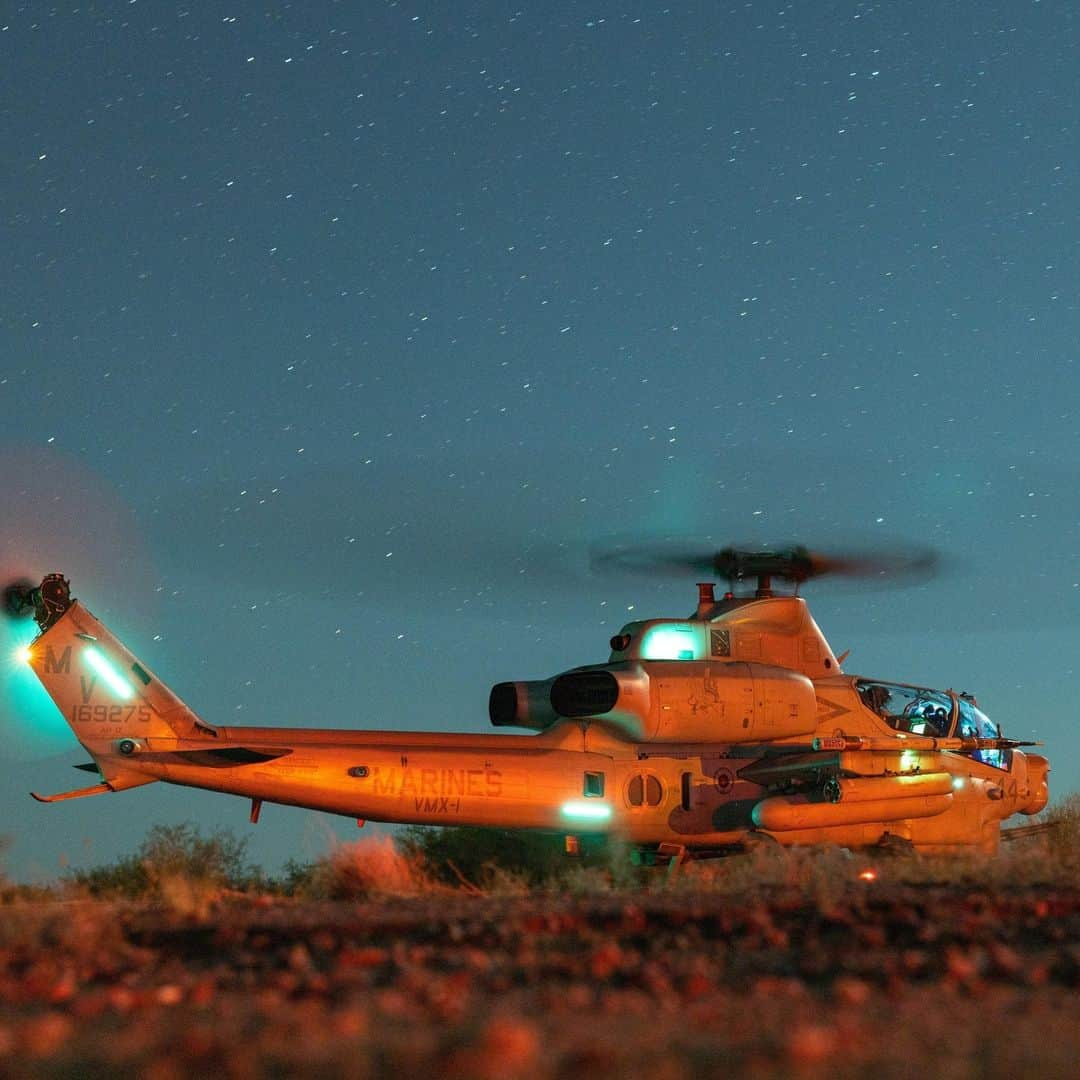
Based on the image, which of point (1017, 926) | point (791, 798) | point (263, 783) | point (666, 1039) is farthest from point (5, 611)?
point (666, 1039)

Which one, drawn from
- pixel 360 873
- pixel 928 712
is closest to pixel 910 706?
pixel 928 712

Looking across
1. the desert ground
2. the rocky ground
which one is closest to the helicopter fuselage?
the desert ground

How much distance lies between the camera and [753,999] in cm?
573

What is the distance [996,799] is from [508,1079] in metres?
19.9

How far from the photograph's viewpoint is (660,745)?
62.9 ft

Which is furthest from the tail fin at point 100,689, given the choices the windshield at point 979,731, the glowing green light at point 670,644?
the windshield at point 979,731

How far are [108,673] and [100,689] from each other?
0.24 meters

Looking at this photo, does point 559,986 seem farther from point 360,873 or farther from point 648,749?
point 648,749

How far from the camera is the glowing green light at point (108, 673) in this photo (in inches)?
683

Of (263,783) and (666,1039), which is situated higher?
(263,783)

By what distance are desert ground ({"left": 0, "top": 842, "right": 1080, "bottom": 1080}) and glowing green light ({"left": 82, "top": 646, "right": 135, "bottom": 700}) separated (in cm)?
718

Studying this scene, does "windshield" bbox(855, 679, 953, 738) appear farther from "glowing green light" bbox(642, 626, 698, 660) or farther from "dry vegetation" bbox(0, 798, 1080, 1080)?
"dry vegetation" bbox(0, 798, 1080, 1080)

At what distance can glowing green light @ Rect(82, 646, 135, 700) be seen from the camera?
1736 centimetres

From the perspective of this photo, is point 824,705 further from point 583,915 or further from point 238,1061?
point 238,1061
